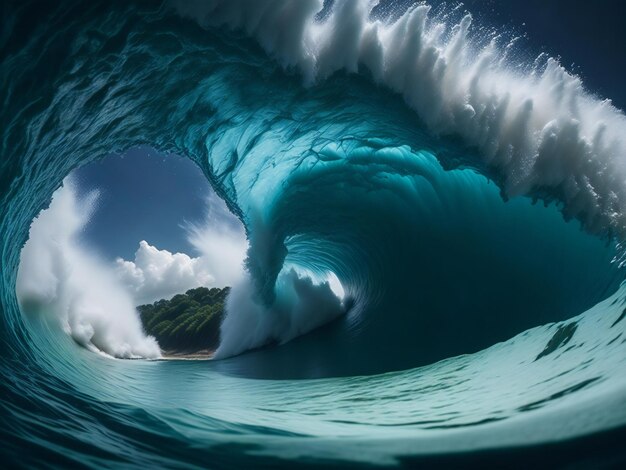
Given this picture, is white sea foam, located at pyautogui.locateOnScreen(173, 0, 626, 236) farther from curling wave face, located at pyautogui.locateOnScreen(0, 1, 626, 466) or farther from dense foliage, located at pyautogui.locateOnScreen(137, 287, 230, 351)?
dense foliage, located at pyautogui.locateOnScreen(137, 287, 230, 351)

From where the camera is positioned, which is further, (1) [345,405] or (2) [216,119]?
(2) [216,119]

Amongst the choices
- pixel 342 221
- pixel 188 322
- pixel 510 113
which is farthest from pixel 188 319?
pixel 510 113

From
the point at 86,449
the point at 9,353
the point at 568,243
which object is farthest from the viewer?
the point at 568,243

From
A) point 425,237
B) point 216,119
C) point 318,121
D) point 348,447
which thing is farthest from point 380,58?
point 348,447

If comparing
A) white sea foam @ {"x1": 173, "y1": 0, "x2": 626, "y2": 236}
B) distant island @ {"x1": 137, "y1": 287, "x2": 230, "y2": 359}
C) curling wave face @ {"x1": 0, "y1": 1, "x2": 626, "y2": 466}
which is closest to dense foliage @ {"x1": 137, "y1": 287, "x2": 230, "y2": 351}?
distant island @ {"x1": 137, "y1": 287, "x2": 230, "y2": 359}

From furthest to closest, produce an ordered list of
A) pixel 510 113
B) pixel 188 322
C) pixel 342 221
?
1. pixel 188 322
2. pixel 342 221
3. pixel 510 113

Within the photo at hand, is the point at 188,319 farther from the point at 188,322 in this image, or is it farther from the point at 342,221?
the point at 342,221

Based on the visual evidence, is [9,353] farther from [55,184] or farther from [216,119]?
[216,119]
